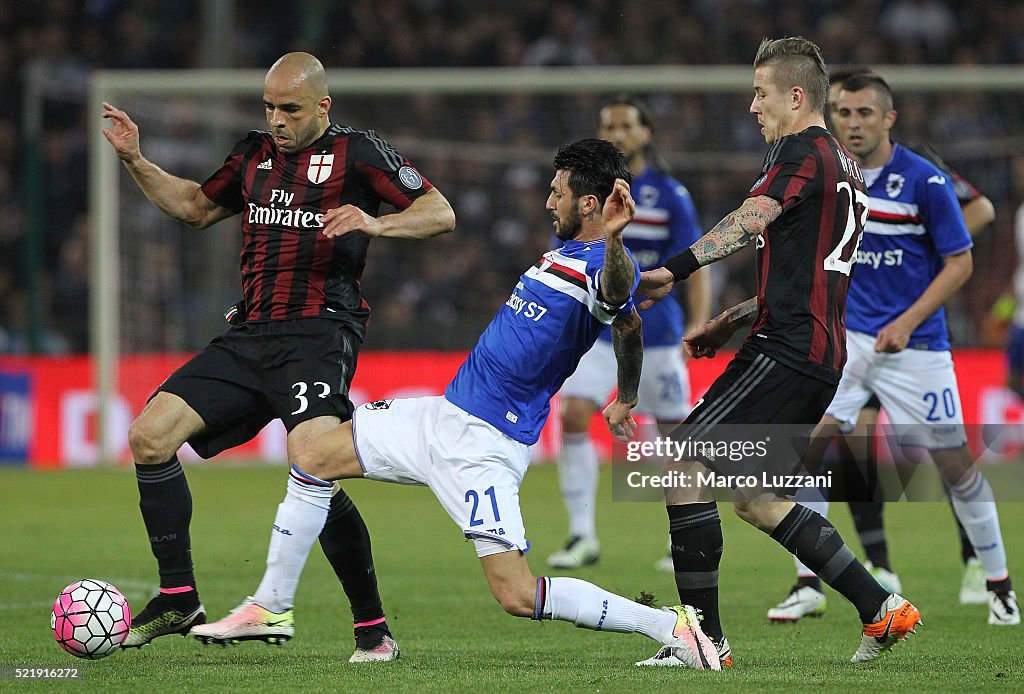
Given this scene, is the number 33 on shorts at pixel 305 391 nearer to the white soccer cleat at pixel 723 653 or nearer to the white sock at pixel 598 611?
the white sock at pixel 598 611

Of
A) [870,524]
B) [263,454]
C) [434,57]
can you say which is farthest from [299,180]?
[434,57]

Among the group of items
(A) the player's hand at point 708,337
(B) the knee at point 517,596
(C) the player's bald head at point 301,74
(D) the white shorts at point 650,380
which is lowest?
(B) the knee at point 517,596

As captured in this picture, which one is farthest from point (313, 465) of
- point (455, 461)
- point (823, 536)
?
point (823, 536)

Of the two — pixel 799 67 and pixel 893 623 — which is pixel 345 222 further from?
pixel 893 623

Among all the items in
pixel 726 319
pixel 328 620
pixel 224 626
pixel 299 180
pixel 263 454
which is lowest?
pixel 263 454

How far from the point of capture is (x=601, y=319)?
5.05 meters

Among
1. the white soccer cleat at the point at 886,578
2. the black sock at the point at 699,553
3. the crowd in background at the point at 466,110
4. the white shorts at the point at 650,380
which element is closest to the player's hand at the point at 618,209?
the black sock at the point at 699,553

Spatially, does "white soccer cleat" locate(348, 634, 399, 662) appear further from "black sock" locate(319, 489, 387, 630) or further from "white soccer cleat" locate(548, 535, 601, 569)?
"white soccer cleat" locate(548, 535, 601, 569)

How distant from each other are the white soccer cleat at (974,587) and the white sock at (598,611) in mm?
2629

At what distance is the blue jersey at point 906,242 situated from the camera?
6727 millimetres

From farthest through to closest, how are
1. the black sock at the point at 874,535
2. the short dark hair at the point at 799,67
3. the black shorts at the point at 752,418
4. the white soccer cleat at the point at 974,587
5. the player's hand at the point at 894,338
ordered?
the black sock at the point at 874,535 < the white soccer cleat at the point at 974,587 < the player's hand at the point at 894,338 < the short dark hair at the point at 799,67 < the black shorts at the point at 752,418

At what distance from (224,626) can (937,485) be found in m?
9.47

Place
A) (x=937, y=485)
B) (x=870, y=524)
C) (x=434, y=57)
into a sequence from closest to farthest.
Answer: (x=870, y=524), (x=937, y=485), (x=434, y=57)

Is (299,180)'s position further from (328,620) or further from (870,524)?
(870,524)
